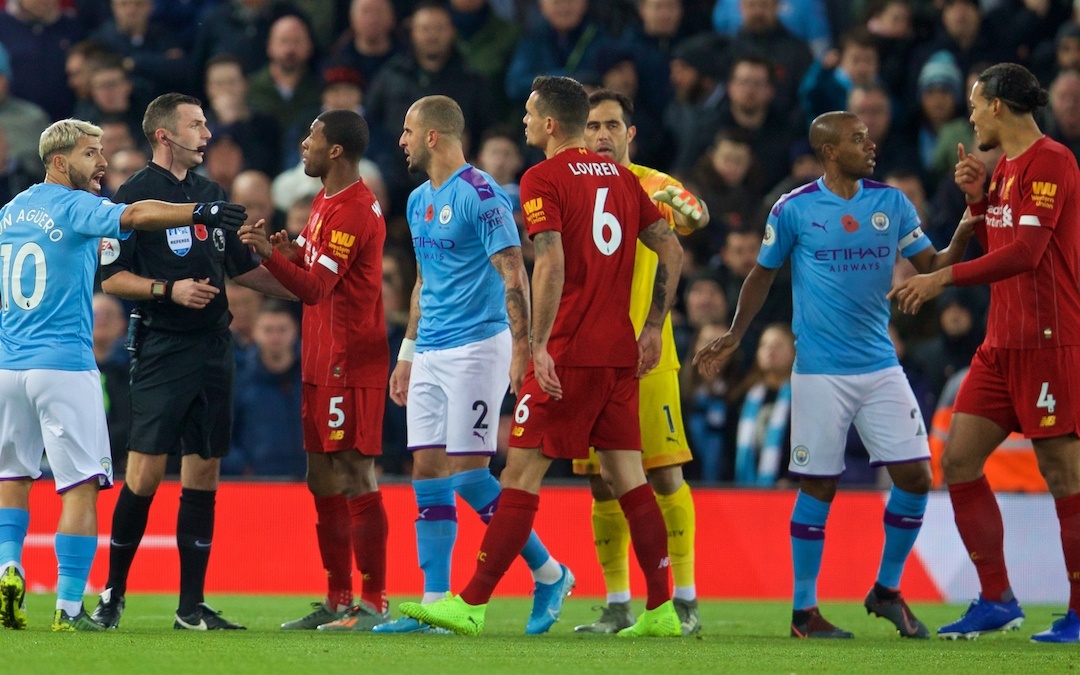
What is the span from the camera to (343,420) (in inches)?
343

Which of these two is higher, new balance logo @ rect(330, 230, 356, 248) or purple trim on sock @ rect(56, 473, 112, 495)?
new balance logo @ rect(330, 230, 356, 248)

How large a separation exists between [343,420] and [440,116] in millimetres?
1753

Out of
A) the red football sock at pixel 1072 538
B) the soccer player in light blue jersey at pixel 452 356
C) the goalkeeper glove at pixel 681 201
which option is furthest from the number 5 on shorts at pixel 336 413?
the red football sock at pixel 1072 538

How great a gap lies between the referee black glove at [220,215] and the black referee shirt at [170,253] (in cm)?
101

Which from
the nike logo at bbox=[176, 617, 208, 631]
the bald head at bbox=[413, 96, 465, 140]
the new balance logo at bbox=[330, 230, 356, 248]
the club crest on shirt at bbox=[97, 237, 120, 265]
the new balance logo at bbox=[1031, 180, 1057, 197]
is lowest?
the nike logo at bbox=[176, 617, 208, 631]

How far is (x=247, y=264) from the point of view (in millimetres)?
8781

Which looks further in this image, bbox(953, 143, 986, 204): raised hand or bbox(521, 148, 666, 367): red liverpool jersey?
bbox(953, 143, 986, 204): raised hand

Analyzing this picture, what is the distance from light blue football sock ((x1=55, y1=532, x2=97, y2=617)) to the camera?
25.9 feet

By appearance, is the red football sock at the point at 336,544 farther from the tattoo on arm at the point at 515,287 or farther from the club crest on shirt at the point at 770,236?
the club crest on shirt at the point at 770,236

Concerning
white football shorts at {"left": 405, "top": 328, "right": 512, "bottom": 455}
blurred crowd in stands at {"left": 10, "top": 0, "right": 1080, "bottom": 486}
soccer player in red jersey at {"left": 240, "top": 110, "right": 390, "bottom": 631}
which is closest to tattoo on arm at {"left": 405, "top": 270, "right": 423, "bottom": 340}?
soccer player in red jersey at {"left": 240, "top": 110, "right": 390, "bottom": 631}

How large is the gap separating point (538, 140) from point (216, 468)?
2.57 meters

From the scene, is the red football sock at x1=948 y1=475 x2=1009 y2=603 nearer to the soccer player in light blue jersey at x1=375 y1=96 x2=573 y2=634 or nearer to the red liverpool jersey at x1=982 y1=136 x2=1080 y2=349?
the red liverpool jersey at x1=982 y1=136 x2=1080 y2=349

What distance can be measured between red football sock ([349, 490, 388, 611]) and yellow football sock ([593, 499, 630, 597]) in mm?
1239

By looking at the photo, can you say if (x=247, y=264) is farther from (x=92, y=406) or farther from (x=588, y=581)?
(x=588, y=581)
